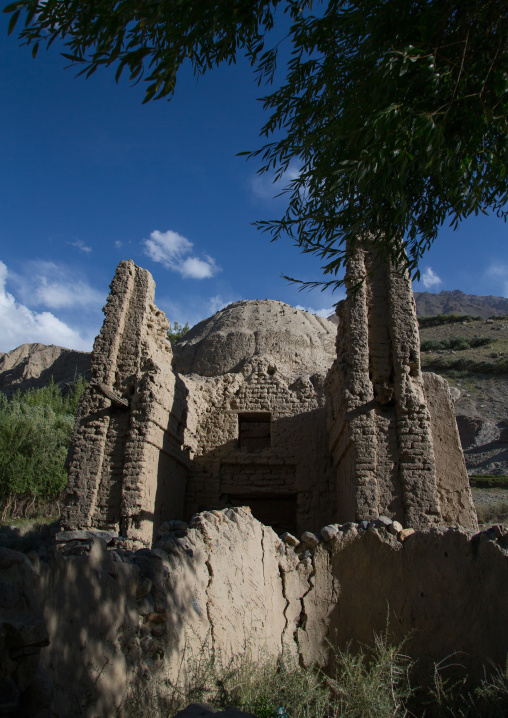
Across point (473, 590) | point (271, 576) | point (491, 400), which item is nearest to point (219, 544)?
point (271, 576)

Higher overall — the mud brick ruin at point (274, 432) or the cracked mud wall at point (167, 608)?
the mud brick ruin at point (274, 432)

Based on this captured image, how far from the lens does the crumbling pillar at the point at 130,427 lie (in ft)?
27.8

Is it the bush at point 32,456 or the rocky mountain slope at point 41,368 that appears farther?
the rocky mountain slope at point 41,368

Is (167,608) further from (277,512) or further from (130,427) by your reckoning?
(277,512)

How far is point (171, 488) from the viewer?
9.86 meters

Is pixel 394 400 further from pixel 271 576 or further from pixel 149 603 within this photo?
pixel 149 603

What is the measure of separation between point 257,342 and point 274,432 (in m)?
5.51

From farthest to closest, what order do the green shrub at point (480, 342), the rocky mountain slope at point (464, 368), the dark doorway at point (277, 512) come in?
the green shrub at point (480, 342) < the rocky mountain slope at point (464, 368) < the dark doorway at point (277, 512)

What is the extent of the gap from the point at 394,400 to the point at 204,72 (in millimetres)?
5322

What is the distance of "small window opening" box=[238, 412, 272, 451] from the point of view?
11883 mm

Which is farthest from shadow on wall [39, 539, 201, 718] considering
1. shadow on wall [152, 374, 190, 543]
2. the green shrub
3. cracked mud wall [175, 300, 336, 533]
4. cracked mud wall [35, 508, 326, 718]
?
the green shrub

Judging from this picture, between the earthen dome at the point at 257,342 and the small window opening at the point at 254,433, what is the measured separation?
102 inches

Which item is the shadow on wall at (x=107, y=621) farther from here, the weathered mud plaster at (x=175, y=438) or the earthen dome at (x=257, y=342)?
the earthen dome at (x=257, y=342)

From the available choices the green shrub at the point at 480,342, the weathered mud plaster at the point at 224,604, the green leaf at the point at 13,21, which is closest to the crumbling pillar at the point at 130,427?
the weathered mud plaster at the point at 224,604
